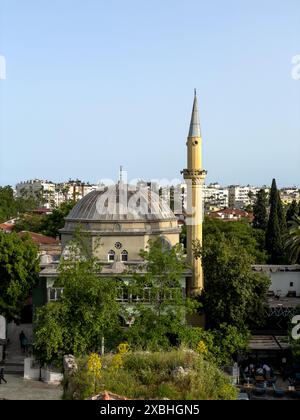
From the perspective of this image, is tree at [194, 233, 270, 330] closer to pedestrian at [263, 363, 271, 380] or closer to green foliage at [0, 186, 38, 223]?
pedestrian at [263, 363, 271, 380]

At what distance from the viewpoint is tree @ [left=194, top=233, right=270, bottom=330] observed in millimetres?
25656

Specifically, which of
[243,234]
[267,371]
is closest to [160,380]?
[267,371]

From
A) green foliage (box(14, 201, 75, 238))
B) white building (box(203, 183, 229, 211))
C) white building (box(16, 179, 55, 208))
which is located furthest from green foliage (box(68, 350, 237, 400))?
white building (box(203, 183, 229, 211))

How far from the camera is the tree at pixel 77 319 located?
882 inches

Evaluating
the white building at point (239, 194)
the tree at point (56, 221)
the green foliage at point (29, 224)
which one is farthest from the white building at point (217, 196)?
the tree at point (56, 221)

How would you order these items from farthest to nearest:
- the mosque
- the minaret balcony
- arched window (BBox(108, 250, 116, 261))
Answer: the minaret balcony → arched window (BBox(108, 250, 116, 261)) → the mosque

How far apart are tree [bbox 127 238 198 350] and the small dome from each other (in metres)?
6.67

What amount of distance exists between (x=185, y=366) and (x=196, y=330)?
7.94m

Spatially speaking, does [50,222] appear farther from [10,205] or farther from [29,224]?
[10,205]

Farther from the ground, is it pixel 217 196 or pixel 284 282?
pixel 217 196

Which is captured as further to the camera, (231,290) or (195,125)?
(195,125)

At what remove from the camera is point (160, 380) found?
45.5 feet

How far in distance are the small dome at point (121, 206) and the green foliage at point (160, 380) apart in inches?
625

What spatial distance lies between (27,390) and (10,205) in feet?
223
